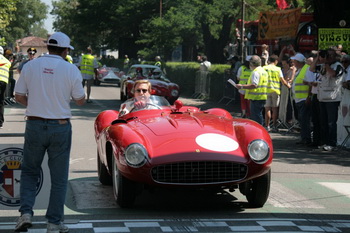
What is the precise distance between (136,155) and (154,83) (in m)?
17.6

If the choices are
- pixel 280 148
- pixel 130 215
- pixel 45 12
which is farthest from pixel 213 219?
pixel 45 12

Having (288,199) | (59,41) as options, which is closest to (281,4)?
(288,199)

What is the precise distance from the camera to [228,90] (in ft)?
86.5

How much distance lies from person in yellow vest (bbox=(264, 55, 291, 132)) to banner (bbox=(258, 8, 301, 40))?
25.8 ft

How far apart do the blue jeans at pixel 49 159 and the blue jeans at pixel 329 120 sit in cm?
796

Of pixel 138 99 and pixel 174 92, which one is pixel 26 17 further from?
pixel 138 99

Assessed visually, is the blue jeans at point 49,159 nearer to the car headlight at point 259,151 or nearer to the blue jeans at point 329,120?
the car headlight at point 259,151

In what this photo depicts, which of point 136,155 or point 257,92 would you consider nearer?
point 136,155

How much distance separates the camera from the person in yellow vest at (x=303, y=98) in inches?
577

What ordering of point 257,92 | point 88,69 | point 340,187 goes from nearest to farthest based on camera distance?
point 340,187, point 257,92, point 88,69

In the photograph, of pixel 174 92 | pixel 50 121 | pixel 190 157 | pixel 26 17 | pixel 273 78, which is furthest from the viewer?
pixel 26 17

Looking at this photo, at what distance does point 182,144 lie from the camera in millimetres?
7637

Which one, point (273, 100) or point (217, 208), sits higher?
point (273, 100)

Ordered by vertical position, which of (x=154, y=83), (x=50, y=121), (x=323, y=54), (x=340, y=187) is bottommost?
(x=340, y=187)
